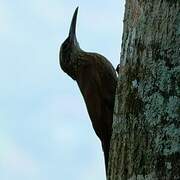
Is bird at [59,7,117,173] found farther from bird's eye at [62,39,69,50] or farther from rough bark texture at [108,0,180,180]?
rough bark texture at [108,0,180,180]

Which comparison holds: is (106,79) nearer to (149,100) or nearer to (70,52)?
(70,52)

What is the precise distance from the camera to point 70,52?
597 centimetres

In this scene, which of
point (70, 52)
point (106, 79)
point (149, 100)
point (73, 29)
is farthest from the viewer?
point (73, 29)

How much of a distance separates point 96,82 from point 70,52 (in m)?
0.99

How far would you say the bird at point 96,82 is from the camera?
15.5 ft

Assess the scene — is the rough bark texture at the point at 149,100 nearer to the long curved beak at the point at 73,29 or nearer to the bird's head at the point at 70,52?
the bird's head at the point at 70,52

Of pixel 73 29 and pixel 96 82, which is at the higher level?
pixel 73 29

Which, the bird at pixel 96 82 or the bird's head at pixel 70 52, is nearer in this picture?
the bird at pixel 96 82

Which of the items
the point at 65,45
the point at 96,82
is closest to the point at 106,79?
the point at 96,82

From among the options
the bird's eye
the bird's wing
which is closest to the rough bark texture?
the bird's wing

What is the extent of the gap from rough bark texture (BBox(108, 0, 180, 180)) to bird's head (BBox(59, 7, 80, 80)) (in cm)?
287

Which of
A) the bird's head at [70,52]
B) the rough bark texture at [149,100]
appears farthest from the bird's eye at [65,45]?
the rough bark texture at [149,100]

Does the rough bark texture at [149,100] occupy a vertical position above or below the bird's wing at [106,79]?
above

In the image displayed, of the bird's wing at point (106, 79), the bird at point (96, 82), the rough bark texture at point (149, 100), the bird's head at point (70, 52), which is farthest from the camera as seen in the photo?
the bird's head at point (70, 52)
